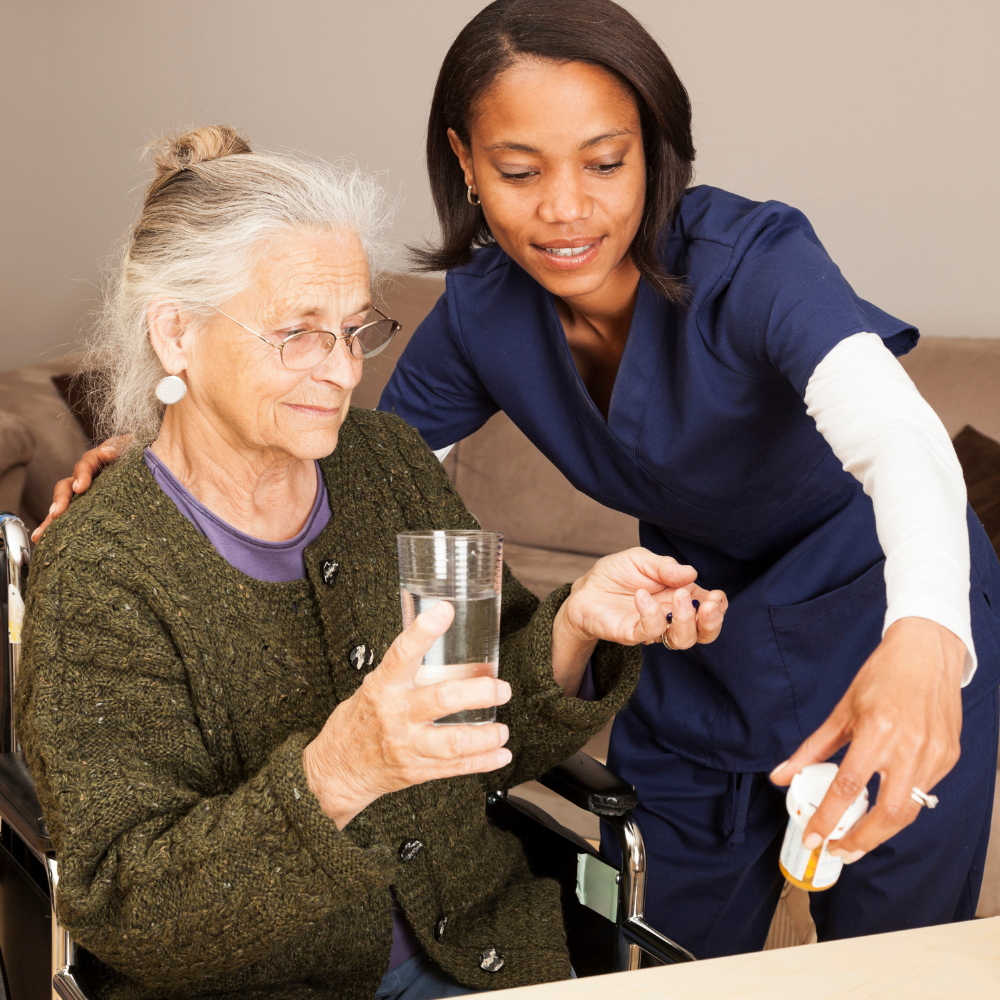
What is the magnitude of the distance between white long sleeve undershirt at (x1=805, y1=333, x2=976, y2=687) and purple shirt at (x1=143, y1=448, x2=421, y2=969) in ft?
2.07

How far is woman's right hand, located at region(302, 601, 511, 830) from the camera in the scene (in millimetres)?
A: 823

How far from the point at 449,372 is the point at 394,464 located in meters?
0.24

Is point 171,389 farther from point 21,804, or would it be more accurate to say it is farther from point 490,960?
point 490,960

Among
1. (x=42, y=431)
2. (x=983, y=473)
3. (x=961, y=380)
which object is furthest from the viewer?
(x=42, y=431)

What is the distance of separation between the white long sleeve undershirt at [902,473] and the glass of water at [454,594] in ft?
1.06

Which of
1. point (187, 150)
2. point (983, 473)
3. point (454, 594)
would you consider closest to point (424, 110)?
point (983, 473)

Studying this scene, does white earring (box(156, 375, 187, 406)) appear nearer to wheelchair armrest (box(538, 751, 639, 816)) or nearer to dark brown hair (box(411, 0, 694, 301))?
dark brown hair (box(411, 0, 694, 301))

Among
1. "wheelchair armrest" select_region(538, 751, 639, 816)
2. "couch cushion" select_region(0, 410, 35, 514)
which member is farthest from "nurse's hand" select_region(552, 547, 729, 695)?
"couch cushion" select_region(0, 410, 35, 514)

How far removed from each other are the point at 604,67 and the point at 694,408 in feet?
1.36

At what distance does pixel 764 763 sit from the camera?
1498 millimetres

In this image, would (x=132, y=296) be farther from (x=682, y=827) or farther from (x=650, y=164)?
(x=682, y=827)

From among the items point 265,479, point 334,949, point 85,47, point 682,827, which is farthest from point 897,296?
point 85,47

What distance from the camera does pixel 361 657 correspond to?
1.22m

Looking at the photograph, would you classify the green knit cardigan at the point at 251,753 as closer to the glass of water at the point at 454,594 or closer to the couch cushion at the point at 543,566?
the glass of water at the point at 454,594
